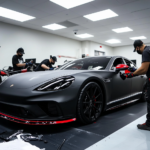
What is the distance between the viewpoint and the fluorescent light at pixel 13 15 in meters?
6.22

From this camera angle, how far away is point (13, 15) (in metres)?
6.66

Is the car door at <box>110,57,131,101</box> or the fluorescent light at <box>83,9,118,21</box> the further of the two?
the fluorescent light at <box>83,9,118,21</box>

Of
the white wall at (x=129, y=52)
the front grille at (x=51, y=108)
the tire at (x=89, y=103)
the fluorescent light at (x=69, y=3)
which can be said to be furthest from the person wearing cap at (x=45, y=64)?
the white wall at (x=129, y=52)

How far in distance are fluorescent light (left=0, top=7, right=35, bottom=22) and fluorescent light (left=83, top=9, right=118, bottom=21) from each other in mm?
2674

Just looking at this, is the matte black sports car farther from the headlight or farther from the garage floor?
the garage floor

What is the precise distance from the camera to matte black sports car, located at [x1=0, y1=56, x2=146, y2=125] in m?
1.75

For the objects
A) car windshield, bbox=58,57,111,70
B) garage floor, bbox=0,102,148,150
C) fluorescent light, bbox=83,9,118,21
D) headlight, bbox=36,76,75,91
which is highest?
fluorescent light, bbox=83,9,118,21

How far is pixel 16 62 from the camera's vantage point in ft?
15.2

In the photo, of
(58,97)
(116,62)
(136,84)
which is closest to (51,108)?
(58,97)

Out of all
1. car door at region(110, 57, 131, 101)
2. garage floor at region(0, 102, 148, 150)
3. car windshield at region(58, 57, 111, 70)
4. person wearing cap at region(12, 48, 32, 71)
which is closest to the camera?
garage floor at region(0, 102, 148, 150)

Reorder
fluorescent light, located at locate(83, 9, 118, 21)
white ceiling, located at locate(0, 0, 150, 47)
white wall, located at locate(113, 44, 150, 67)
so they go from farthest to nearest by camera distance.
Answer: white wall, located at locate(113, 44, 150, 67)
fluorescent light, located at locate(83, 9, 118, 21)
white ceiling, located at locate(0, 0, 150, 47)

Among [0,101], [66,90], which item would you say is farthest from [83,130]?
[0,101]

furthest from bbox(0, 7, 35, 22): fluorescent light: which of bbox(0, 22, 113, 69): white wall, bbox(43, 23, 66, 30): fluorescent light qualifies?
bbox(43, 23, 66, 30): fluorescent light

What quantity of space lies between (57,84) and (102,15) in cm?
568
